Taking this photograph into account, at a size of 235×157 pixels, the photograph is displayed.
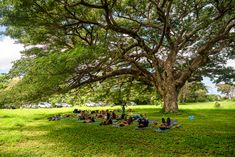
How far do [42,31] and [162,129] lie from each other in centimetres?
900

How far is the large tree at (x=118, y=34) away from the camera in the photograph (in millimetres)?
13595

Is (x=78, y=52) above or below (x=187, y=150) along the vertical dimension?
above

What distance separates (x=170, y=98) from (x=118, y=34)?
20.5 ft

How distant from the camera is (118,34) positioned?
66.8ft

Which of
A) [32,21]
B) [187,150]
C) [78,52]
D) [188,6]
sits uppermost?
[188,6]

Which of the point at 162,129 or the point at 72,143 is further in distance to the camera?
the point at 162,129

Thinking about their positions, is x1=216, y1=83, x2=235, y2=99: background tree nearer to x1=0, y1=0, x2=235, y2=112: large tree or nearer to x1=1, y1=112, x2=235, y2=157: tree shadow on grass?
x1=0, y1=0, x2=235, y2=112: large tree

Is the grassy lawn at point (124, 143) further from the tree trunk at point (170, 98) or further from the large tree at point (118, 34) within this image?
the tree trunk at point (170, 98)

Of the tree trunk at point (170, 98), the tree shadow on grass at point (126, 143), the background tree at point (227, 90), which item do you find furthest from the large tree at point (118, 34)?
the background tree at point (227, 90)

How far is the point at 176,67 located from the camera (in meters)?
25.4

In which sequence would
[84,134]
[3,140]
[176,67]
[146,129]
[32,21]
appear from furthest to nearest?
[176,67], [32,21], [146,129], [84,134], [3,140]

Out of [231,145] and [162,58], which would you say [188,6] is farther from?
[231,145]

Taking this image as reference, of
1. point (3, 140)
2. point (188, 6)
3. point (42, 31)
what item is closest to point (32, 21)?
point (42, 31)

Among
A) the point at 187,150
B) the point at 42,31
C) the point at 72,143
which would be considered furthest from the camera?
the point at 42,31
